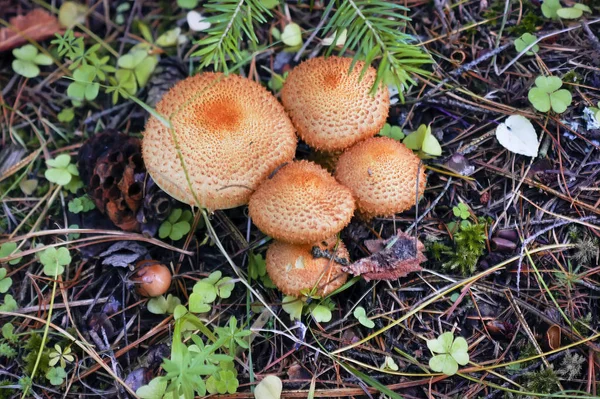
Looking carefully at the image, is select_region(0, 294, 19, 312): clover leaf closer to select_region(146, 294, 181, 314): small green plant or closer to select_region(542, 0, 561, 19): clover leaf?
select_region(146, 294, 181, 314): small green plant

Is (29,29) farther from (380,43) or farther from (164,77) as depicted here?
(380,43)

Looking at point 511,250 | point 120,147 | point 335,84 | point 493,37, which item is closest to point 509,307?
point 511,250

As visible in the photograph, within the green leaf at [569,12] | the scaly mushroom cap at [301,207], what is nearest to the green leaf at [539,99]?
the green leaf at [569,12]

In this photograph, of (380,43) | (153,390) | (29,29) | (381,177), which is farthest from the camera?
(29,29)

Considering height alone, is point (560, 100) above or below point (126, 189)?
above

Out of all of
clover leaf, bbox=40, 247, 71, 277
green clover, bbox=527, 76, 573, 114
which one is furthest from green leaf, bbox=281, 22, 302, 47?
clover leaf, bbox=40, 247, 71, 277

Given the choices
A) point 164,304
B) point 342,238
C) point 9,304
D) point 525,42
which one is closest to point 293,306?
point 342,238
